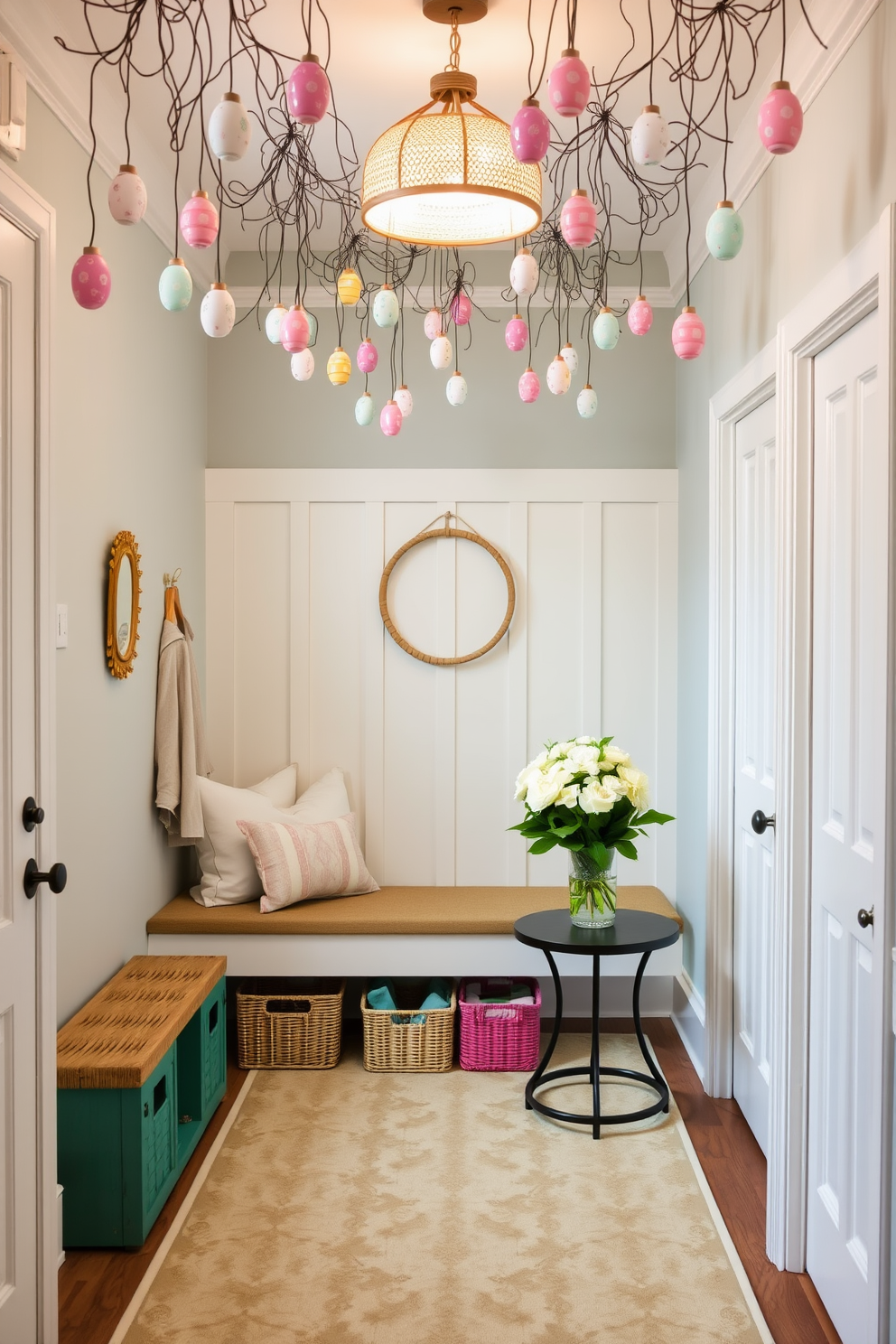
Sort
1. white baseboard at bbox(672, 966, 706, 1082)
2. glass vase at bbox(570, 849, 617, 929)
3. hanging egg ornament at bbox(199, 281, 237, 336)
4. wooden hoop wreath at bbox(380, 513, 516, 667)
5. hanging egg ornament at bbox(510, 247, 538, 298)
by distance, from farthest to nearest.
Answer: wooden hoop wreath at bbox(380, 513, 516, 667) → white baseboard at bbox(672, 966, 706, 1082) → glass vase at bbox(570, 849, 617, 929) → hanging egg ornament at bbox(510, 247, 538, 298) → hanging egg ornament at bbox(199, 281, 237, 336)

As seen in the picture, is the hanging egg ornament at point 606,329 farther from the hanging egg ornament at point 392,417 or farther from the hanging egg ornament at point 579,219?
the hanging egg ornament at point 392,417

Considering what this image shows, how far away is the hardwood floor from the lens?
2145 mm

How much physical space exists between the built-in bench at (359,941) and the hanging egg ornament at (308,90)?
254 centimetres

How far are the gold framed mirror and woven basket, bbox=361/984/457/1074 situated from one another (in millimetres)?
1367

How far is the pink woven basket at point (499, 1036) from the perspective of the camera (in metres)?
3.41

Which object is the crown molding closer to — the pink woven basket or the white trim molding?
the white trim molding

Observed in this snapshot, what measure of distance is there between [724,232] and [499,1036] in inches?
102

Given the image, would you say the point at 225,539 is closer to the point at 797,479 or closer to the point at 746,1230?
the point at 797,479

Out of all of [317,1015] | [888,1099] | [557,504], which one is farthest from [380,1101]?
[557,504]

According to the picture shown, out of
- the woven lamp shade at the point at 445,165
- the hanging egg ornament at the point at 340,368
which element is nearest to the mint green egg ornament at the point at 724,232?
the woven lamp shade at the point at 445,165

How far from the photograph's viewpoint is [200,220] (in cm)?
160

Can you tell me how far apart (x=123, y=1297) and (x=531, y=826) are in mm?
1488

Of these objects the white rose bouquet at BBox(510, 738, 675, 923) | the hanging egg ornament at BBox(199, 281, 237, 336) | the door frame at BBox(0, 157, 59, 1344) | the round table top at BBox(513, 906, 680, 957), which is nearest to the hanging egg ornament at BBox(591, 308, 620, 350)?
the hanging egg ornament at BBox(199, 281, 237, 336)

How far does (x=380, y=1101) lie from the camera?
10.5 ft
